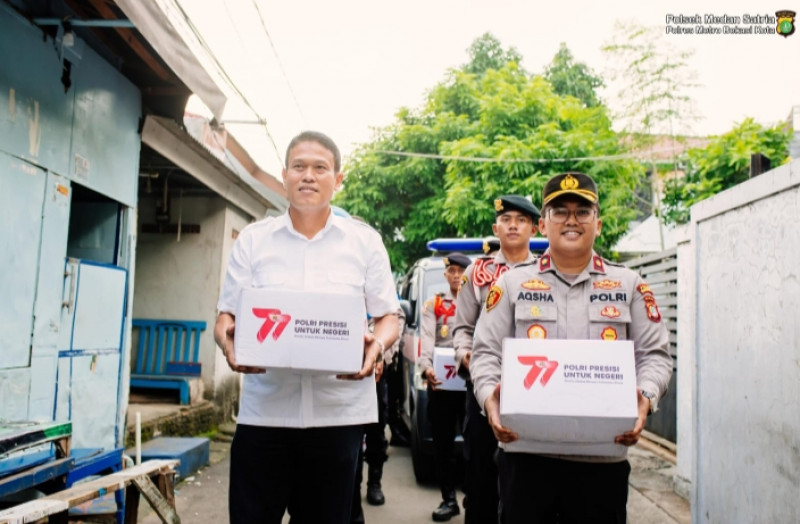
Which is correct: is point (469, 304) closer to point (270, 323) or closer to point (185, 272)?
point (270, 323)

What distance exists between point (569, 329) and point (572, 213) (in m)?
0.44

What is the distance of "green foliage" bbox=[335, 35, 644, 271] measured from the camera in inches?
534

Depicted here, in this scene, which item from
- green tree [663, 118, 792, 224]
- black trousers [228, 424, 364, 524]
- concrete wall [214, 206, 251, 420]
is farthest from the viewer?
green tree [663, 118, 792, 224]

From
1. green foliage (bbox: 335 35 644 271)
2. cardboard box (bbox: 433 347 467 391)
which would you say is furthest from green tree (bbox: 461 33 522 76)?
cardboard box (bbox: 433 347 467 391)

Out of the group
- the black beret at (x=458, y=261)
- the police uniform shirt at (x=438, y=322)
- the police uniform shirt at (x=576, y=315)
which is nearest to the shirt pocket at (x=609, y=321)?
the police uniform shirt at (x=576, y=315)

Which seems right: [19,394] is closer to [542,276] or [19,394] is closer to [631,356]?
[542,276]

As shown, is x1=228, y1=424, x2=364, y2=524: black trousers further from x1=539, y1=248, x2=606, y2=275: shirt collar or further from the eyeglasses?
the eyeglasses

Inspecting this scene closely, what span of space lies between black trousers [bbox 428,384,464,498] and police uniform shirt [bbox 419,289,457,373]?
0.44 metres

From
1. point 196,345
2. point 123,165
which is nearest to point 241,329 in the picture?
point 123,165

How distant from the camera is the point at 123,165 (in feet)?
19.1

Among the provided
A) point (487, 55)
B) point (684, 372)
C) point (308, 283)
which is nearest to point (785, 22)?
point (684, 372)

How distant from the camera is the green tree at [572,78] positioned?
23.8 meters

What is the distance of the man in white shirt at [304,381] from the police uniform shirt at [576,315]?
38cm

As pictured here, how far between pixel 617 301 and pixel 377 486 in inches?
146
